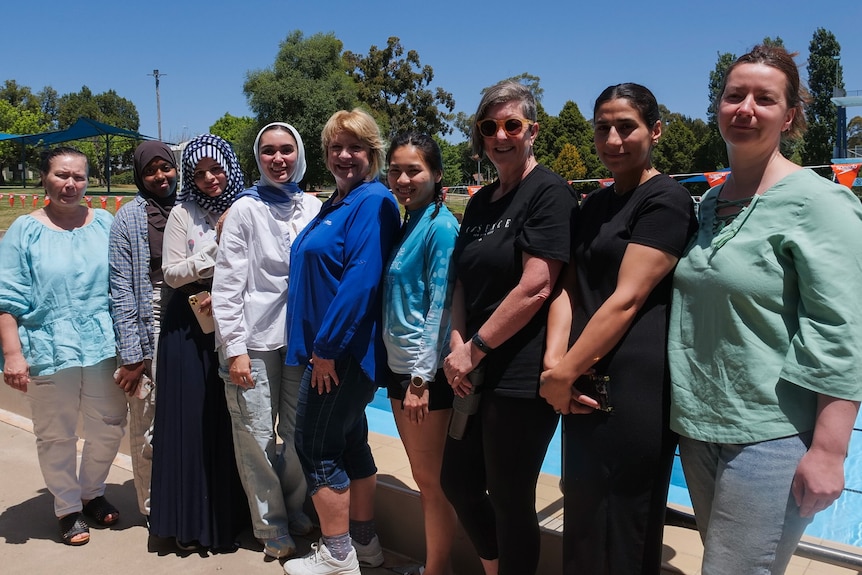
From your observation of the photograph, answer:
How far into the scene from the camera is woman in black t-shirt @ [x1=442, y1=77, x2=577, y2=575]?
2.24 metres

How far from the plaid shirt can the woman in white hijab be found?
626 mm

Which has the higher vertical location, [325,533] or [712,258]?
[712,258]

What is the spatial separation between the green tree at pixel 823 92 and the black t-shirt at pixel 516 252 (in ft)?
155

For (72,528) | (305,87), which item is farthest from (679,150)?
(72,528)

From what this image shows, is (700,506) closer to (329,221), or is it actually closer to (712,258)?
(712,258)

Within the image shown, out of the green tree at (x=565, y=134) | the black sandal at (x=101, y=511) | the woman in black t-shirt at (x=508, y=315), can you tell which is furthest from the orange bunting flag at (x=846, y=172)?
the green tree at (x=565, y=134)

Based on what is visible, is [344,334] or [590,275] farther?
[344,334]

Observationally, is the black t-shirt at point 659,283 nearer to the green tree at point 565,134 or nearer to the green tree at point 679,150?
the green tree at point 565,134

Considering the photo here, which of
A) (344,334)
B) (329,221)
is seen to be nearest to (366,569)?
(344,334)

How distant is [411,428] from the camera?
109 inches

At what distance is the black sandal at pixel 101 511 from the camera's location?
12.4ft

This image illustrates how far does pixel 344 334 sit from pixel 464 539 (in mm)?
1104

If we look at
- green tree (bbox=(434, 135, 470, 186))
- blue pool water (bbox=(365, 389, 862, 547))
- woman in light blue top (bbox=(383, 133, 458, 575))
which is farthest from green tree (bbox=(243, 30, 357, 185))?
woman in light blue top (bbox=(383, 133, 458, 575))

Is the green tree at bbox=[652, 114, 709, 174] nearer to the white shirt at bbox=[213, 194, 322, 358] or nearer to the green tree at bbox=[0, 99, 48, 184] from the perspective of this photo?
the white shirt at bbox=[213, 194, 322, 358]
